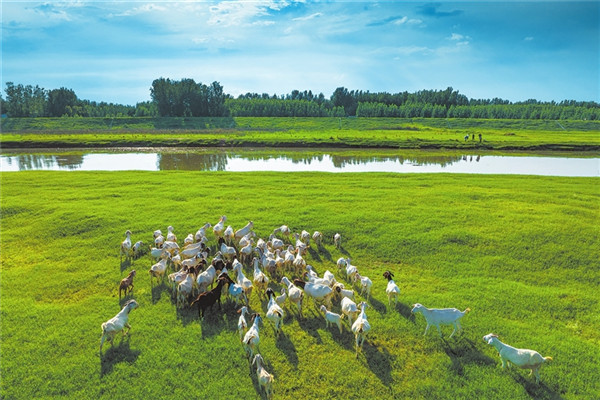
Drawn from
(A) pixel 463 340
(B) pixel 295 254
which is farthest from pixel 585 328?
(B) pixel 295 254

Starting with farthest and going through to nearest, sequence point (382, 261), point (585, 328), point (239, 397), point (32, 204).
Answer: point (32, 204)
point (382, 261)
point (585, 328)
point (239, 397)

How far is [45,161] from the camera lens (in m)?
39.6

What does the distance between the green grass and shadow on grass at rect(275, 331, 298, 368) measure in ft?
0.14

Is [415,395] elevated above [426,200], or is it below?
below

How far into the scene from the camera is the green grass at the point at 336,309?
695 cm

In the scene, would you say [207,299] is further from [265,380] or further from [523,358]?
[523,358]

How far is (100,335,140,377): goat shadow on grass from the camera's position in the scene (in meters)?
7.27

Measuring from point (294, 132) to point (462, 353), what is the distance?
Result: 73.5 meters

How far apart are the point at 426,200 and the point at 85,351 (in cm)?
1624

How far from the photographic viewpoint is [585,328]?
855 centimetres

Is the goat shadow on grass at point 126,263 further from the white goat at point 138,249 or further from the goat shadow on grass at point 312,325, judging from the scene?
the goat shadow on grass at point 312,325

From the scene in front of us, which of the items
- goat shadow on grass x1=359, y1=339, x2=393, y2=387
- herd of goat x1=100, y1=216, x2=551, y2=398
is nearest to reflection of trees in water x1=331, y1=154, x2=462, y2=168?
herd of goat x1=100, y1=216, x2=551, y2=398

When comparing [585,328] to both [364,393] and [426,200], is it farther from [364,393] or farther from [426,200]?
[426,200]

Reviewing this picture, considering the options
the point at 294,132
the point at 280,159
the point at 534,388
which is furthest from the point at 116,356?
the point at 294,132
